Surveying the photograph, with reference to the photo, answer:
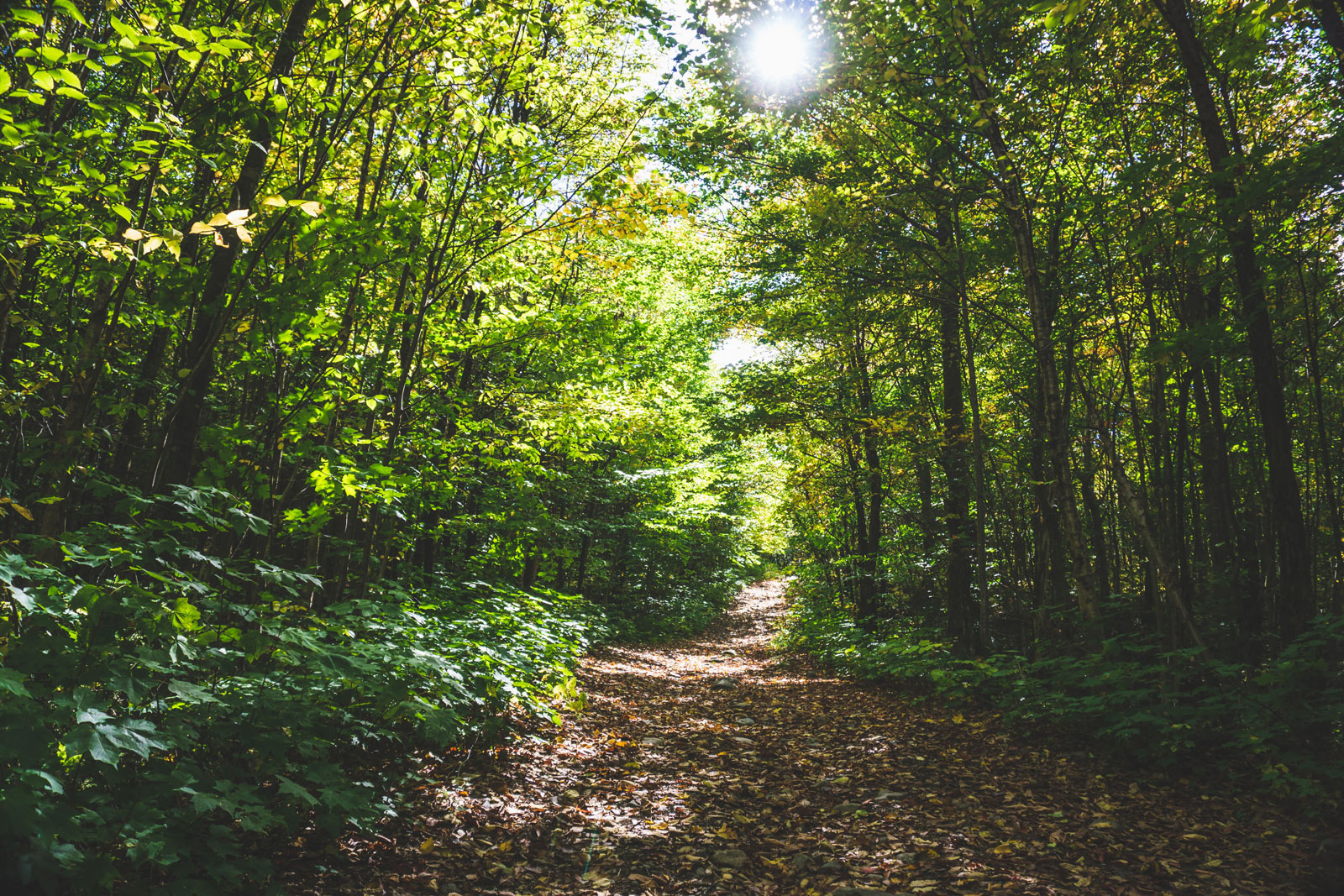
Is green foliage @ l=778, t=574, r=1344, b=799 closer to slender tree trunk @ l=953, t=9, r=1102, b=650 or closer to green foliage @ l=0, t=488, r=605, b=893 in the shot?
slender tree trunk @ l=953, t=9, r=1102, b=650

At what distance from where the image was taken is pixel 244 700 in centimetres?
303

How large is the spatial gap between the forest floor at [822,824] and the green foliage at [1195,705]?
0.28 m

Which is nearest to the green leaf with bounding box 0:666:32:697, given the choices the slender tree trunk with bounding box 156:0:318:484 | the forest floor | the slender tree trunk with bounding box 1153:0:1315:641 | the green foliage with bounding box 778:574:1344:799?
the forest floor

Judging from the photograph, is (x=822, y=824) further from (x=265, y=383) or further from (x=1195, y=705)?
(x=265, y=383)

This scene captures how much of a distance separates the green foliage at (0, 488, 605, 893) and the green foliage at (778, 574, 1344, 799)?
5.08 meters

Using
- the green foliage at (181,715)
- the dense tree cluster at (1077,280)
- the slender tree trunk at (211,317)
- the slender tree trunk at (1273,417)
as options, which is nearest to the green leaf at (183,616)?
the green foliage at (181,715)

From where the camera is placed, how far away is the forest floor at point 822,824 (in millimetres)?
3301

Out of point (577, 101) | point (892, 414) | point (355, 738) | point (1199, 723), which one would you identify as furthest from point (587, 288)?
point (1199, 723)

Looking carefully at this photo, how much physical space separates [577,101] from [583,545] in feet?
34.4

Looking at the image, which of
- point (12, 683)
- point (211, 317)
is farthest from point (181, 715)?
point (211, 317)

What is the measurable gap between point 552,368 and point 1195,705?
8.91 m

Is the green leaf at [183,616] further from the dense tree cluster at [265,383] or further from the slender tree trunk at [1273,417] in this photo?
the slender tree trunk at [1273,417]

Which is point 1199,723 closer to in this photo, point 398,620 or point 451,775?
point 451,775

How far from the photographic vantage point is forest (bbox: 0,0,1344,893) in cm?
294
